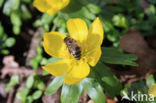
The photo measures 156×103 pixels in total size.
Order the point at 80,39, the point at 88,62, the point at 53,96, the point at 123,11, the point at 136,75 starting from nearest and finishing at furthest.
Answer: the point at 88,62 < the point at 80,39 < the point at 53,96 < the point at 136,75 < the point at 123,11

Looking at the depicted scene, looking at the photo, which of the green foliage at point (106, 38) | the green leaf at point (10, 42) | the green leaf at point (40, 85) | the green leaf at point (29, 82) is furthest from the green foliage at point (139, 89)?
the green leaf at point (10, 42)

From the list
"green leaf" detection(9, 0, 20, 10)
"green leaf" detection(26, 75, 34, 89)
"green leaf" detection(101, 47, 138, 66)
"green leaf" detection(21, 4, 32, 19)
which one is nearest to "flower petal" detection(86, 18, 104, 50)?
"green leaf" detection(101, 47, 138, 66)

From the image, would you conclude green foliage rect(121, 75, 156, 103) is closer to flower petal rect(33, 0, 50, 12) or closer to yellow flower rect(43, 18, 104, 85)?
yellow flower rect(43, 18, 104, 85)

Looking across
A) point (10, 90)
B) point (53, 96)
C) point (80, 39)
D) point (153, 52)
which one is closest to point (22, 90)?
point (10, 90)

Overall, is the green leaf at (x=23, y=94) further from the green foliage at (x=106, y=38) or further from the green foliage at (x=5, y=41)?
the green foliage at (x=5, y=41)

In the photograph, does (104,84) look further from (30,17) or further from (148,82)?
(30,17)
